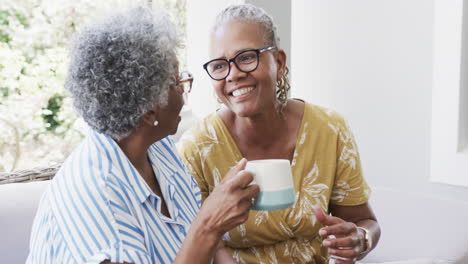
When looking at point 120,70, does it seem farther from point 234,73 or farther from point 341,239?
point 341,239

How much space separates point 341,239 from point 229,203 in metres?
0.43

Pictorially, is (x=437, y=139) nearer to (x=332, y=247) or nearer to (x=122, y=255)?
(x=332, y=247)

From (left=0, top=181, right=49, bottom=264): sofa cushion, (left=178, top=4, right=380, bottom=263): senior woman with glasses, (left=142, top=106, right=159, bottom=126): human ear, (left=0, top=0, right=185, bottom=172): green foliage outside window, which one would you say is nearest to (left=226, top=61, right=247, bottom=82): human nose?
(left=178, top=4, right=380, bottom=263): senior woman with glasses

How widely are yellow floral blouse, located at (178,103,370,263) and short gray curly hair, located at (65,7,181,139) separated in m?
0.47

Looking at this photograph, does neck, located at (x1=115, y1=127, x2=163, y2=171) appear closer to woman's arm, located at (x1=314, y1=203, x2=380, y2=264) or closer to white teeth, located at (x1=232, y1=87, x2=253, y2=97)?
white teeth, located at (x1=232, y1=87, x2=253, y2=97)

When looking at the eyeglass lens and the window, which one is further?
the window

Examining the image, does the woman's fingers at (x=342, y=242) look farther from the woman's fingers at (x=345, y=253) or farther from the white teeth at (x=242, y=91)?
the white teeth at (x=242, y=91)

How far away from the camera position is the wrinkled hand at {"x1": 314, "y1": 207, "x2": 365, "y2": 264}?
139cm

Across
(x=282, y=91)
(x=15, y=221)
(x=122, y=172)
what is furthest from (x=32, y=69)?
(x=122, y=172)

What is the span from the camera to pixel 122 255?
40.4 inches

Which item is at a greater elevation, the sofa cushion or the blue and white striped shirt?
the blue and white striped shirt

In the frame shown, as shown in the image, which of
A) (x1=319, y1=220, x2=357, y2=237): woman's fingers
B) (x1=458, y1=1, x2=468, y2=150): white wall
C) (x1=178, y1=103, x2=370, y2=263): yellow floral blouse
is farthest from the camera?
(x1=458, y1=1, x2=468, y2=150): white wall

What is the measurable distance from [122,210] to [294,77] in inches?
92.6

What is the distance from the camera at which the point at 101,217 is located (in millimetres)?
1052
